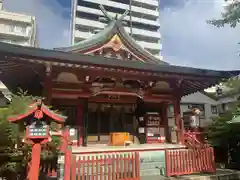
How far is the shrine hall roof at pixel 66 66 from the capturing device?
7.73 meters

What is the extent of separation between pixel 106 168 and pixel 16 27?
4829 cm

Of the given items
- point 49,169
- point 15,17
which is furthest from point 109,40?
point 15,17

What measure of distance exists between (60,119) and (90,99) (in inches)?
240

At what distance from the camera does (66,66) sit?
8.51 metres

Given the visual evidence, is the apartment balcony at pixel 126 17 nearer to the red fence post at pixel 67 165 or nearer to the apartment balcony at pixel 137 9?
the apartment balcony at pixel 137 9

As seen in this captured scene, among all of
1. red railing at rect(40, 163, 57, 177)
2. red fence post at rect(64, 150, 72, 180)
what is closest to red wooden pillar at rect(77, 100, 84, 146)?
red railing at rect(40, 163, 57, 177)

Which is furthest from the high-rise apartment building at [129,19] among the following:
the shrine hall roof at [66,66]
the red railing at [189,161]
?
the red railing at [189,161]

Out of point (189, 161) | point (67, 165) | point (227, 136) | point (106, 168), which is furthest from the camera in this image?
point (227, 136)

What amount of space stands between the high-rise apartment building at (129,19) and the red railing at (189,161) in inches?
1889

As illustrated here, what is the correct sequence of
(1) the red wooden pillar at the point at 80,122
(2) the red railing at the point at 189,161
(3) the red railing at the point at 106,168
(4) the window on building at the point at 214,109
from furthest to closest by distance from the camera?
(4) the window on building at the point at 214,109 < (1) the red wooden pillar at the point at 80,122 < (2) the red railing at the point at 189,161 < (3) the red railing at the point at 106,168

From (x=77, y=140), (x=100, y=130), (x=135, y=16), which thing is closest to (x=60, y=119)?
(x=77, y=140)

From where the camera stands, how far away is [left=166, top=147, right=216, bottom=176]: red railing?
316 inches

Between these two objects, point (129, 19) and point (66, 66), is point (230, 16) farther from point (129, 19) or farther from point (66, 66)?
point (129, 19)

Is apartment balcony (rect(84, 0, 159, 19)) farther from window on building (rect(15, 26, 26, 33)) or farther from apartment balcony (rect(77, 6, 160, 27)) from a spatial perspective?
window on building (rect(15, 26, 26, 33))
